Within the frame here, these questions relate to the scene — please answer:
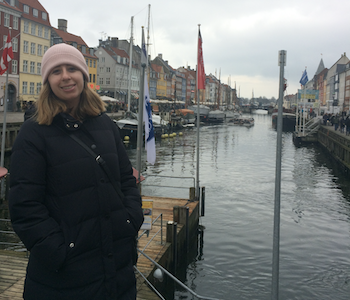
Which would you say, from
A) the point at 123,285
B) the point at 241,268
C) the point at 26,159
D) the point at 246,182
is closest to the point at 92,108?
the point at 26,159

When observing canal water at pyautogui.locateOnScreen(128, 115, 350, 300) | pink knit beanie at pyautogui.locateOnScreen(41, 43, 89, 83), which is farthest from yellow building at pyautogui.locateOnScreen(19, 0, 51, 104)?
pink knit beanie at pyautogui.locateOnScreen(41, 43, 89, 83)

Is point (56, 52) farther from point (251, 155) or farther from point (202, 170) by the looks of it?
point (251, 155)

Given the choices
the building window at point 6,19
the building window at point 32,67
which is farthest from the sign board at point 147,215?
the building window at point 32,67

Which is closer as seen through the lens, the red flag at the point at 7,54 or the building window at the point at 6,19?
the red flag at the point at 7,54

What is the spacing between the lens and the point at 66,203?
214 cm

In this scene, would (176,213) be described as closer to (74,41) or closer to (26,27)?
(26,27)

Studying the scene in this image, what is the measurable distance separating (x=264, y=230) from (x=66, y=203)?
44.1ft

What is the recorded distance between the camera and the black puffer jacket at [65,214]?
2.05 meters

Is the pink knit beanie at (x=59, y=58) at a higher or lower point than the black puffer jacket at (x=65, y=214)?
higher

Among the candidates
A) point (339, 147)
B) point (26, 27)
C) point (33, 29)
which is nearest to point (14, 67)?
point (26, 27)

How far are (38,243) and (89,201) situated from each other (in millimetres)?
321

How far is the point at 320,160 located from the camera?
34.3m

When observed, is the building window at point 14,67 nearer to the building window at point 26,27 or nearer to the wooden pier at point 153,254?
the building window at point 26,27

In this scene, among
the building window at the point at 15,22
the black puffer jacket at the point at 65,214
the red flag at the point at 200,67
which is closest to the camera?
the black puffer jacket at the point at 65,214
